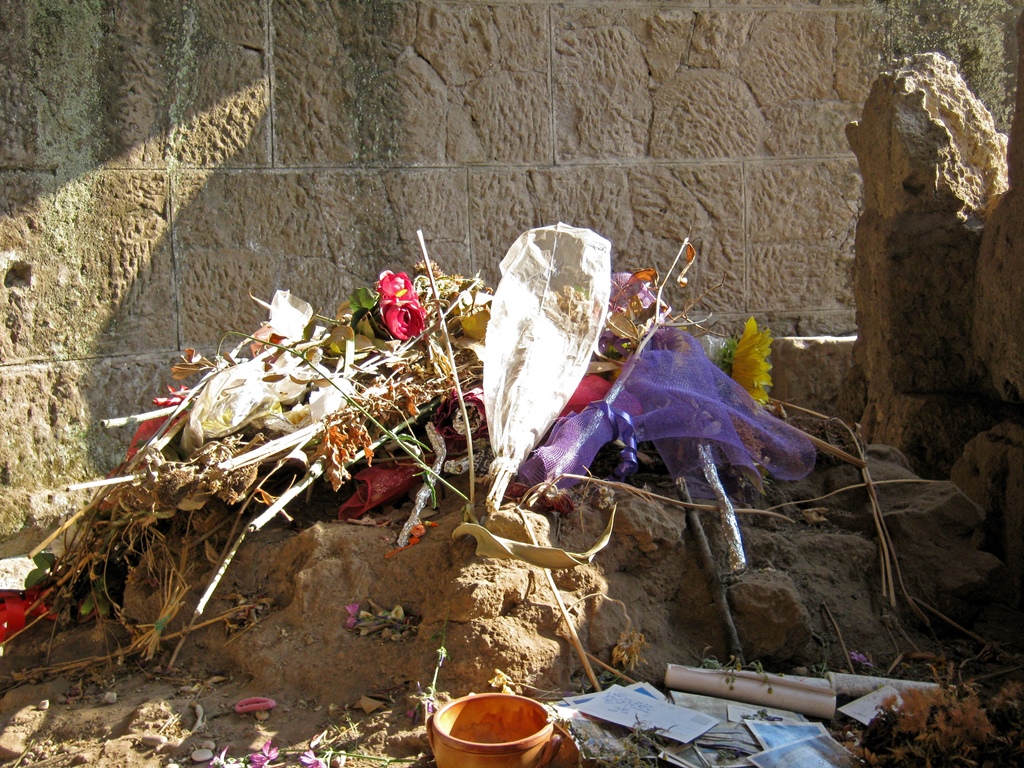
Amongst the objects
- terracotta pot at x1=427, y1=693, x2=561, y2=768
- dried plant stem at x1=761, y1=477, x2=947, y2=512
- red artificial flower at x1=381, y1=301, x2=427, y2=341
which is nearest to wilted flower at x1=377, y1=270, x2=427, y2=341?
red artificial flower at x1=381, y1=301, x2=427, y2=341

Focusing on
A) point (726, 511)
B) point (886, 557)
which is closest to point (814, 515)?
point (886, 557)

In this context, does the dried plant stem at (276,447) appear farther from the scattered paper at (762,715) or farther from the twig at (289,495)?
the scattered paper at (762,715)

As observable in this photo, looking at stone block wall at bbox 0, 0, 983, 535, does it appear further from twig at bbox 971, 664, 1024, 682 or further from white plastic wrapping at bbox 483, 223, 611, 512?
twig at bbox 971, 664, 1024, 682

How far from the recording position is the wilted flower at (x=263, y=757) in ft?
6.49

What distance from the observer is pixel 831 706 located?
2162 mm

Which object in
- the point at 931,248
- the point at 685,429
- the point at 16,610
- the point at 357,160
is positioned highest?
the point at 357,160

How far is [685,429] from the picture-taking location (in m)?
2.69

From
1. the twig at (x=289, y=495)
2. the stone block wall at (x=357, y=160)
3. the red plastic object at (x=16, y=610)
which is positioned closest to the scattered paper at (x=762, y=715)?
the twig at (x=289, y=495)

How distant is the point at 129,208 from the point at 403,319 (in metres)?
2.12

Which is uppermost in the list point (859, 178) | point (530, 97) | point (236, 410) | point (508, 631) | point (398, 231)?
point (530, 97)

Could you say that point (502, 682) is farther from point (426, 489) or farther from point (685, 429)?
point (685, 429)

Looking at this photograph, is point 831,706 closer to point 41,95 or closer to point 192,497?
point 192,497

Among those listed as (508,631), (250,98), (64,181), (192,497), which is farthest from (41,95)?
(508,631)

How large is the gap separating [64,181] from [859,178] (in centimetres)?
415
